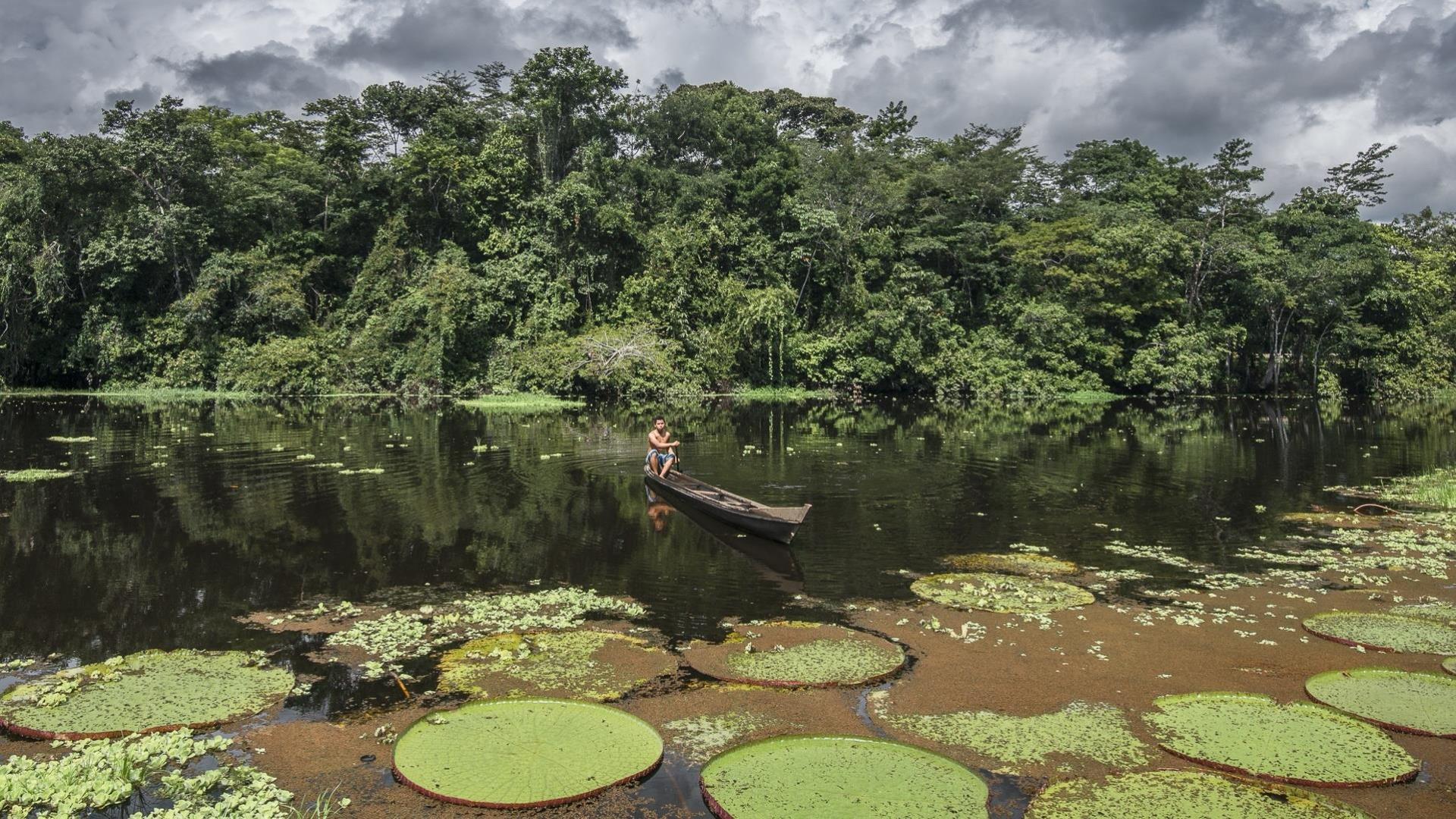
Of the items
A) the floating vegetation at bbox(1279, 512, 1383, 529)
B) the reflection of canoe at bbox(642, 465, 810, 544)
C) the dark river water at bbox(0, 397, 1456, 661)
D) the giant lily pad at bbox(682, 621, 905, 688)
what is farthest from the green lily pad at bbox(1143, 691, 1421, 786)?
the floating vegetation at bbox(1279, 512, 1383, 529)

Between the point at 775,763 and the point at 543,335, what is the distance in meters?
37.2

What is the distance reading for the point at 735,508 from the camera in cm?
1348

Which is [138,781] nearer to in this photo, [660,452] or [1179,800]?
[1179,800]

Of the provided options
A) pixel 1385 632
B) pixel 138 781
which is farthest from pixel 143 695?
pixel 1385 632

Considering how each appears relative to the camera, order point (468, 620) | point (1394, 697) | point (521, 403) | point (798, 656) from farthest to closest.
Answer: point (521, 403)
point (468, 620)
point (798, 656)
point (1394, 697)

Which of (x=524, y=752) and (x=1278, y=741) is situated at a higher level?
(x=1278, y=741)

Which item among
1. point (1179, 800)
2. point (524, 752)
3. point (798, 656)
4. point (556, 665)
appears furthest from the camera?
point (798, 656)

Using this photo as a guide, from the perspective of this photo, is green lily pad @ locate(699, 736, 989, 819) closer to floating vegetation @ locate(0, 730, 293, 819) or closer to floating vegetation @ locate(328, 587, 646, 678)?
floating vegetation @ locate(0, 730, 293, 819)

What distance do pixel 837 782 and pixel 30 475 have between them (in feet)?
61.0

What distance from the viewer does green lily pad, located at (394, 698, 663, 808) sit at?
18.8ft

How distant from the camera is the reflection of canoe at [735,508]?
484 inches

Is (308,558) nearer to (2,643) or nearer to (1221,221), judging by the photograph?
(2,643)

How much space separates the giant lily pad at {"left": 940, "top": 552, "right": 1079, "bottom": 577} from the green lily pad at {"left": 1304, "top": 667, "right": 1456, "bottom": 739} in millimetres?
4024

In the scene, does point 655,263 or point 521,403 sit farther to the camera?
point 655,263
